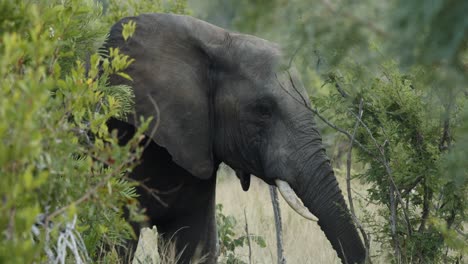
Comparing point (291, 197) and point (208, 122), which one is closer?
point (291, 197)

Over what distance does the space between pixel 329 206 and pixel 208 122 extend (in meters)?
1.07

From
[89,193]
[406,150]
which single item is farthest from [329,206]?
[89,193]

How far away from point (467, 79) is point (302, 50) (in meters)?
0.91

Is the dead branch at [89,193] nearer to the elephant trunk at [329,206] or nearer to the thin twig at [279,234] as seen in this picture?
the elephant trunk at [329,206]

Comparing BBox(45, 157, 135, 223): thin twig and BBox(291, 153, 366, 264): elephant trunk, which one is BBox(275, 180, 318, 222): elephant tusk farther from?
BBox(45, 157, 135, 223): thin twig

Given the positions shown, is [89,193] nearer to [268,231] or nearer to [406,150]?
[406,150]

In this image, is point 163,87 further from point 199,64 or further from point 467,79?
Answer: point 467,79

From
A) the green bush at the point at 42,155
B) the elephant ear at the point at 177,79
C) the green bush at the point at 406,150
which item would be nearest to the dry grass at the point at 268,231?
the elephant ear at the point at 177,79

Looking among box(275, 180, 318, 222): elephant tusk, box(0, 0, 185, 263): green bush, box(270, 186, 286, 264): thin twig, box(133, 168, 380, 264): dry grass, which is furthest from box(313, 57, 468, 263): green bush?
box(0, 0, 185, 263): green bush

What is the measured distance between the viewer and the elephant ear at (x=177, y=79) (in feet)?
23.4

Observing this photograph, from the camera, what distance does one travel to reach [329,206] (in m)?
6.84

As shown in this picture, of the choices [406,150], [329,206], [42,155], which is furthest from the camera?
[329,206]

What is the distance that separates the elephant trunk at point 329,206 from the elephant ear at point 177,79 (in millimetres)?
720

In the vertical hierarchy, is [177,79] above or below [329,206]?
above
